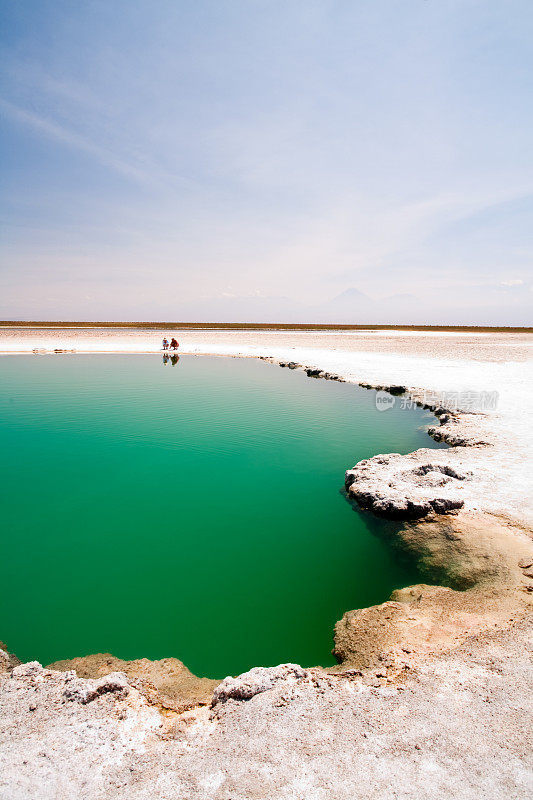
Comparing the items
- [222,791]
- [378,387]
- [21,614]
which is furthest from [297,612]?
→ [378,387]

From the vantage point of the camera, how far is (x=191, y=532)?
7.54m

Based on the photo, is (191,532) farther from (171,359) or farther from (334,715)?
(171,359)

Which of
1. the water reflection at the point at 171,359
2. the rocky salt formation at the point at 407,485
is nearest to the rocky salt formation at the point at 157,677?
the rocky salt formation at the point at 407,485

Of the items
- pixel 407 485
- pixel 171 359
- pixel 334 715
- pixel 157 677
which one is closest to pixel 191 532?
pixel 157 677

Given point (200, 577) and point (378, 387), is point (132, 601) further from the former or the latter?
point (378, 387)

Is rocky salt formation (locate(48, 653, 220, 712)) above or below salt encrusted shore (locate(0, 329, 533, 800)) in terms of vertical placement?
below

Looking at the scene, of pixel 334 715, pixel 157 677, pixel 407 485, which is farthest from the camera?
pixel 407 485

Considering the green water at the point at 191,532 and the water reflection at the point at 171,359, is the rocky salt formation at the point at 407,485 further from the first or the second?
the water reflection at the point at 171,359

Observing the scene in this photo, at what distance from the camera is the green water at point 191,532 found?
521cm

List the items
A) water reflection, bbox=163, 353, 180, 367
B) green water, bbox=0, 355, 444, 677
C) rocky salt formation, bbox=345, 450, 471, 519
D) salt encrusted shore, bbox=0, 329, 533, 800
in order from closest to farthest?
1. salt encrusted shore, bbox=0, 329, 533, 800
2. green water, bbox=0, 355, 444, 677
3. rocky salt formation, bbox=345, 450, 471, 519
4. water reflection, bbox=163, 353, 180, 367

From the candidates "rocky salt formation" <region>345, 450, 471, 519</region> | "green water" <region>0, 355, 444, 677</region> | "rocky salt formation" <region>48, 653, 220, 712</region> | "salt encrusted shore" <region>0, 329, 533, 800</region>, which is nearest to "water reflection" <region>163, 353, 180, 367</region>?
"green water" <region>0, 355, 444, 677</region>

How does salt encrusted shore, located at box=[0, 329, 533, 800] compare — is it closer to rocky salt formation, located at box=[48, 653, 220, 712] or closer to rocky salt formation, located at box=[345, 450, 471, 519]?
rocky salt formation, located at box=[48, 653, 220, 712]

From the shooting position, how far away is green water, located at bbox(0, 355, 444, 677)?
17.1 feet

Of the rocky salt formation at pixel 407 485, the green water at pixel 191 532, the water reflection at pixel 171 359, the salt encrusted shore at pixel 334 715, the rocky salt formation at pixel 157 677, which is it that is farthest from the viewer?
the water reflection at pixel 171 359
